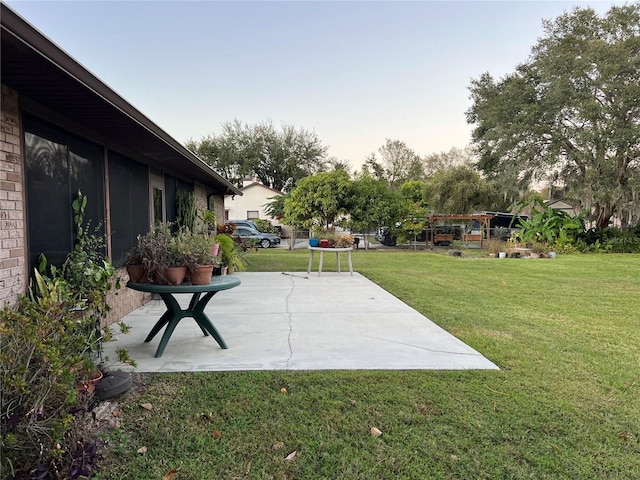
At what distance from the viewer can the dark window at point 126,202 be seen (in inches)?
185

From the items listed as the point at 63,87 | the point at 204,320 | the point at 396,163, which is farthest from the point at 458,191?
the point at 63,87

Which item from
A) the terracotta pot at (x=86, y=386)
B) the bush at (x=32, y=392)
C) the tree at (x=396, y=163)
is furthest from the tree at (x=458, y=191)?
the bush at (x=32, y=392)

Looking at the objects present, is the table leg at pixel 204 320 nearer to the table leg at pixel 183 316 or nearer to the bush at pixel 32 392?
the table leg at pixel 183 316

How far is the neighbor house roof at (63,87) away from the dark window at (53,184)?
24 cm

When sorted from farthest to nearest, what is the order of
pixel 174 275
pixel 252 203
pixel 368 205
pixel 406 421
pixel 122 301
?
pixel 252 203 → pixel 368 205 → pixel 122 301 → pixel 174 275 → pixel 406 421

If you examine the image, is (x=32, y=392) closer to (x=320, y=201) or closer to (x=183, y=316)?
(x=183, y=316)

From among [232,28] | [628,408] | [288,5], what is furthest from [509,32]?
[628,408]

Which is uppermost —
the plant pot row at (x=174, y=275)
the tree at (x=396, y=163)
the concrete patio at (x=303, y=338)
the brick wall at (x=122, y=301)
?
the tree at (x=396, y=163)

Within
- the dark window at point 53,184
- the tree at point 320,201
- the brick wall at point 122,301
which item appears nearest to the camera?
the dark window at point 53,184

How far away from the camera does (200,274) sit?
3320 mm

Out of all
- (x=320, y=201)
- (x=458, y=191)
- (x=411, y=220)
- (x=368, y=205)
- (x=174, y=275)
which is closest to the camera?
(x=174, y=275)

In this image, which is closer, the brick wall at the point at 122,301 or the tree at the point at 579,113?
the brick wall at the point at 122,301

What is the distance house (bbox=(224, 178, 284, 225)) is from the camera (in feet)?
94.2

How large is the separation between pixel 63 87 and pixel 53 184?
3.46 feet
